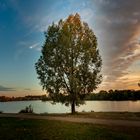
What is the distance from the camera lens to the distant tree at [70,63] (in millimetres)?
30578

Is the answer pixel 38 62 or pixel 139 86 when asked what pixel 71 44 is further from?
pixel 139 86

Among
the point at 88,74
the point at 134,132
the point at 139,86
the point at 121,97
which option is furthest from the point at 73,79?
the point at 121,97

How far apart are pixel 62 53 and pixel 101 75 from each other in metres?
5.52

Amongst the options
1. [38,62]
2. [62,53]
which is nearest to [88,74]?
[62,53]

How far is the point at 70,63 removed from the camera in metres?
30.8

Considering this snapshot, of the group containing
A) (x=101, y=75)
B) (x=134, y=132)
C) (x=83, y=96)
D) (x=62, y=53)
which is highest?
(x=62, y=53)

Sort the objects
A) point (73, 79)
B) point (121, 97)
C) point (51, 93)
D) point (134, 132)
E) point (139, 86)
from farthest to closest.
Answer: point (121, 97), point (139, 86), point (51, 93), point (73, 79), point (134, 132)

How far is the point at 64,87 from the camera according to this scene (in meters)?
31.2

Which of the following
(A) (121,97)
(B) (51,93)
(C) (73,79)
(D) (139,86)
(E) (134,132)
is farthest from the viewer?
(A) (121,97)

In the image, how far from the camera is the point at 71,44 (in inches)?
1220

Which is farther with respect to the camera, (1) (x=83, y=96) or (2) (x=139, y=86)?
(2) (x=139, y=86)

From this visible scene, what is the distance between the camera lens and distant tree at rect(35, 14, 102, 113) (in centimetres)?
3058

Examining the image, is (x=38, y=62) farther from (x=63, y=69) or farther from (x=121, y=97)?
(x=121, y=97)

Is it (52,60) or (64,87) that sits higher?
(52,60)
